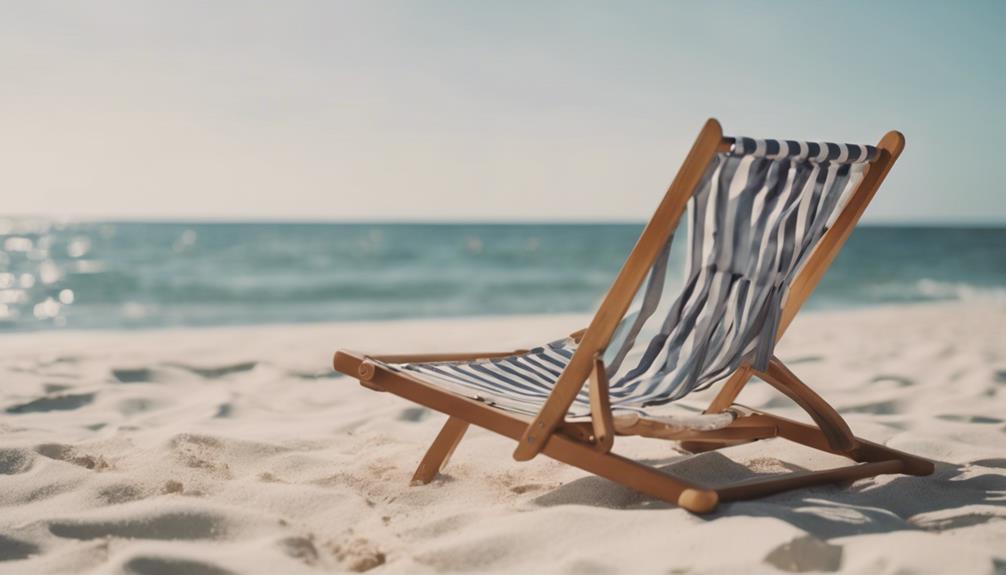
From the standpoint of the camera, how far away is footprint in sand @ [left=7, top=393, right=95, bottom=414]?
3371 millimetres

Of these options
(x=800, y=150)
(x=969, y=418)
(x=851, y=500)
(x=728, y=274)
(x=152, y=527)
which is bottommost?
(x=152, y=527)

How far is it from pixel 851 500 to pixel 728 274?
2.17ft

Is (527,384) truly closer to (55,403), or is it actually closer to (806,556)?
(806,556)

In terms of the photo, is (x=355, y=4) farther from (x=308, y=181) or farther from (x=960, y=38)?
(x=308, y=181)

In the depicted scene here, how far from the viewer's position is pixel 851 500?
2205mm

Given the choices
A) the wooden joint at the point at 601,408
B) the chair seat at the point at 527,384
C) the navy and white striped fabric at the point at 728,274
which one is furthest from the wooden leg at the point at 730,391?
the wooden joint at the point at 601,408

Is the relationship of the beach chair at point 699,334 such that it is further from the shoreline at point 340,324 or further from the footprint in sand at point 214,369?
the shoreline at point 340,324

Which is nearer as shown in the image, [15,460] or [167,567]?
[167,567]

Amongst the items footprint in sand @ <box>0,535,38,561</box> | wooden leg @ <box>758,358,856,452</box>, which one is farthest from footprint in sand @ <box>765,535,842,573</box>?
footprint in sand @ <box>0,535,38,561</box>

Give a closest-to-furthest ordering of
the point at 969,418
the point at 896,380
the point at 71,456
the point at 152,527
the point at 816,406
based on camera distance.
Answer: the point at 152,527 < the point at 816,406 < the point at 71,456 < the point at 969,418 < the point at 896,380

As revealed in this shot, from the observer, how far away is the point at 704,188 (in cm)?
203

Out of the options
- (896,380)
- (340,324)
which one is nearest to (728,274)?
(896,380)

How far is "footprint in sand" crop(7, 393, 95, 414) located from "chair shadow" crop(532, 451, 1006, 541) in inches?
85.7

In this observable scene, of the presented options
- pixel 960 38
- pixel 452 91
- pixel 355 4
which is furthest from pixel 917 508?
pixel 452 91
